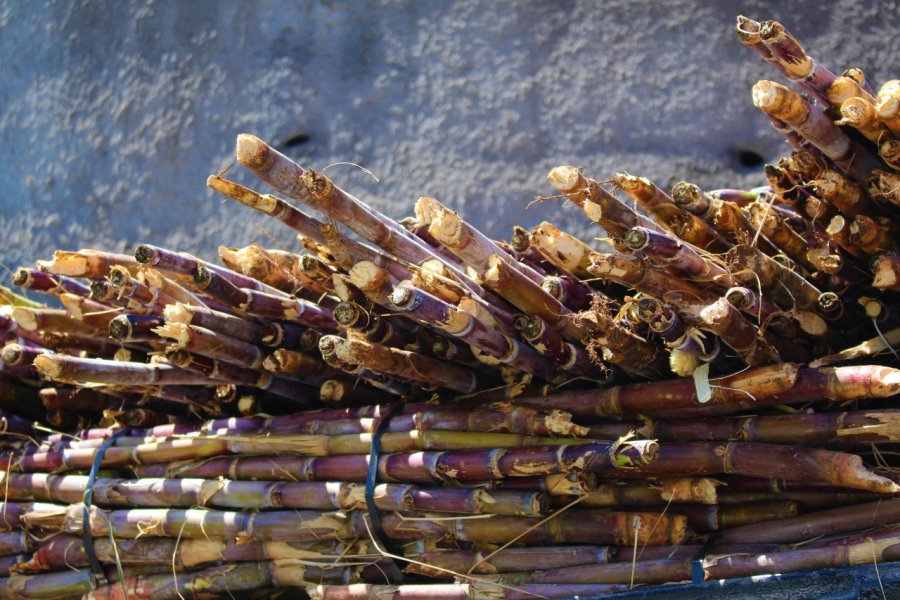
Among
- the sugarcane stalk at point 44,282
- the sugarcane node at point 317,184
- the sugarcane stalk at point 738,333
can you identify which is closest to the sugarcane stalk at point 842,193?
the sugarcane stalk at point 738,333

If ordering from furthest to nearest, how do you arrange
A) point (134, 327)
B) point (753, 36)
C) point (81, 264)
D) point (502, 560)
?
point (81, 264) < point (134, 327) < point (502, 560) < point (753, 36)

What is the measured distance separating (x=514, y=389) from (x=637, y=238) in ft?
2.17

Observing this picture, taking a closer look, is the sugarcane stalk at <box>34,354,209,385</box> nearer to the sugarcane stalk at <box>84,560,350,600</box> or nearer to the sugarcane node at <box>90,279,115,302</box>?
the sugarcane node at <box>90,279,115,302</box>

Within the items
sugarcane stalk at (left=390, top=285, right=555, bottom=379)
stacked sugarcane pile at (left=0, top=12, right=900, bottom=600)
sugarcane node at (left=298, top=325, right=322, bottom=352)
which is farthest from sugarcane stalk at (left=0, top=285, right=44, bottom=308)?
sugarcane stalk at (left=390, top=285, right=555, bottom=379)

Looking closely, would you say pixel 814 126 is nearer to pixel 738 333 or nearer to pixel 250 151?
pixel 738 333

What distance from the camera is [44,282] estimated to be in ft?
11.6

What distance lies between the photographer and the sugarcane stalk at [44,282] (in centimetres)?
346

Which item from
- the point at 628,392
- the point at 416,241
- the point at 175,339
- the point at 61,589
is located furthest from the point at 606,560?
the point at 61,589

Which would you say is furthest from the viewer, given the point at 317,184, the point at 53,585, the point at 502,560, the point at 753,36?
the point at 53,585

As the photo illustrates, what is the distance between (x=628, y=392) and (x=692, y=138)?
1.94 metres

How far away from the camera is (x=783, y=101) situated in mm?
2369

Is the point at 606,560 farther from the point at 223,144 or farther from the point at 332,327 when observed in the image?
the point at 223,144

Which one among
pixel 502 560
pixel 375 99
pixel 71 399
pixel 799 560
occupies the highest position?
pixel 375 99

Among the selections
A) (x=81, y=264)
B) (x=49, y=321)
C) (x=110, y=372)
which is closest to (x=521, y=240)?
(x=110, y=372)
